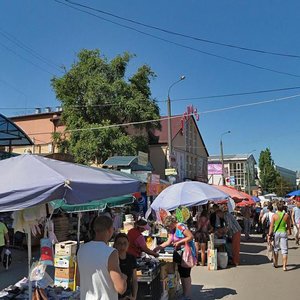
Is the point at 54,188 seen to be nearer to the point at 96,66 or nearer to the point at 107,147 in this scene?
the point at 107,147

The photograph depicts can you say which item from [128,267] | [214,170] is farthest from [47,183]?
[214,170]

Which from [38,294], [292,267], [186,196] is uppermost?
[186,196]

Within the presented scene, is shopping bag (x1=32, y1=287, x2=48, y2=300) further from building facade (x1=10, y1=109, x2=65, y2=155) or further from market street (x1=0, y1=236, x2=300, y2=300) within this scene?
building facade (x1=10, y1=109, x2=65, y2=155)

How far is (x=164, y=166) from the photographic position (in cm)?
3969

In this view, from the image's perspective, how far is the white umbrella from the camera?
10891 millimetres

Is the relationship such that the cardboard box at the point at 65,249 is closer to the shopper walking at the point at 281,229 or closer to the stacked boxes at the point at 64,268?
the stacked boxes at the point at 64,268

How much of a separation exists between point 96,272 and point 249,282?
651 cm

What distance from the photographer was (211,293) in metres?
8.48

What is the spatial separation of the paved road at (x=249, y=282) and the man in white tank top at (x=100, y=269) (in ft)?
15.7

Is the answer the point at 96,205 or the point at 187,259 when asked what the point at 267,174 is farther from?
the point at 187,259

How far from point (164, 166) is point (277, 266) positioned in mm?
28420

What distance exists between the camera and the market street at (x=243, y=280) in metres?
8.30

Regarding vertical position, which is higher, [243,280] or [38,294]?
[38,294]

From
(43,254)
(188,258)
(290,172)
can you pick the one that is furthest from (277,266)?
(290,172)
